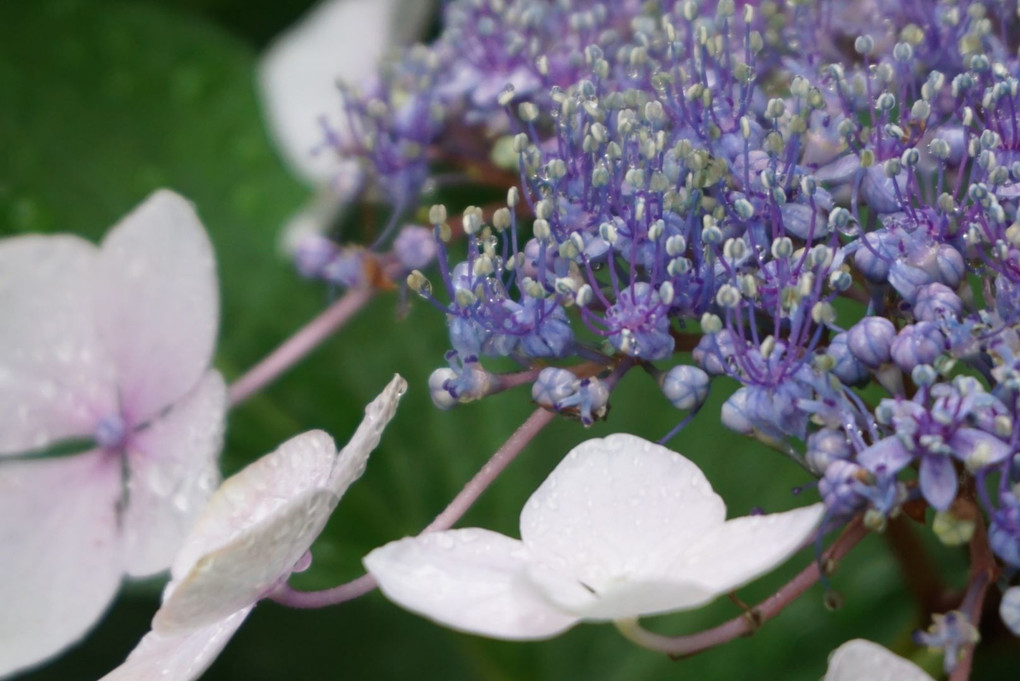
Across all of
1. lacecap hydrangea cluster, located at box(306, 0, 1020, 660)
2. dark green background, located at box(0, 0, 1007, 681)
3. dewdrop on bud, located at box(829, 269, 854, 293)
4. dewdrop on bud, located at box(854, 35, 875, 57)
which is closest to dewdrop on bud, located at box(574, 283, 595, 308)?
lacecap hydrangea cluster, located at box(306, 0, 1020, 660)

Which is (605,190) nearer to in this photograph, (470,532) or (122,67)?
(470,532)

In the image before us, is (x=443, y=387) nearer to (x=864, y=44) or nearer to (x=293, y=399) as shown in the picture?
(x=864, y=44)

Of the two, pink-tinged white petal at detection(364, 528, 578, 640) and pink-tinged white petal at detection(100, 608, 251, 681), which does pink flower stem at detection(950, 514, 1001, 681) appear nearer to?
pink-tinged white petal at detection(364, 528, 578, 640)

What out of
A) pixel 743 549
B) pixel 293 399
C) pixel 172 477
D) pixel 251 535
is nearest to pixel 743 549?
pixel 743 549

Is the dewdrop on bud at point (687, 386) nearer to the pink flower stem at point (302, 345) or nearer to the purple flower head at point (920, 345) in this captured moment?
the purple flower head at point (920, 345)

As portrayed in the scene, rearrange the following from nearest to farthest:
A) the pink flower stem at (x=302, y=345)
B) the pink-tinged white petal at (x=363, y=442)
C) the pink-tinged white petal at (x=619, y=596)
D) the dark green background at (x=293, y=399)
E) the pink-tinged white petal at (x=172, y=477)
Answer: the pink-tinged white petal at (x=619, y=596) < the pink-tinged white petal at (x=363, y=442) < the pink-tinged white petal at (x=172, y=477) < the pink flower stem at (x=302, y=345) < the dark green background at (x=293, y=399)

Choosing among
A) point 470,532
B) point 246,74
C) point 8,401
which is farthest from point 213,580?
point 246,74

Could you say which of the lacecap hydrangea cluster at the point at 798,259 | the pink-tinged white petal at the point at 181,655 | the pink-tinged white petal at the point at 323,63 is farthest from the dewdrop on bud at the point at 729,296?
the pink-tinged white petal at the point at 323,63
